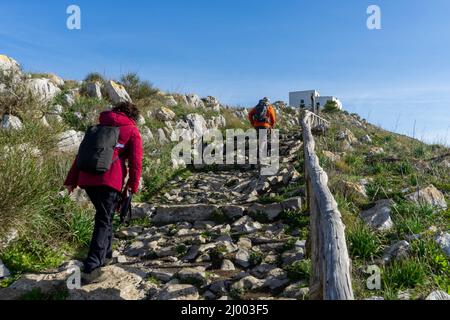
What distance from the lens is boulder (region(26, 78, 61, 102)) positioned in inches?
378

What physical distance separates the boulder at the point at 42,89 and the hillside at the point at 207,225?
3.7 inches

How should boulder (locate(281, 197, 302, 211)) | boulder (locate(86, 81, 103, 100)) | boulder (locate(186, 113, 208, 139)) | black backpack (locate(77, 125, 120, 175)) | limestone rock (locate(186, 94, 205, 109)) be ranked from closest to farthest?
black backpack (locate(77, 125, 120, 175)) → boulder (locate(281, 197, 302, 211)) → boulder (locate(86, 81, 103, 100)) → boulder (locate(186, 113, 208, 139)) → limestone rock (locate(186, 94, 205, 109))

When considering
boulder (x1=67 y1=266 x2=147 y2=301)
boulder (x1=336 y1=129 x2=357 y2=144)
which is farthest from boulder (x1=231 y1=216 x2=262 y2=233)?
boulder (x1=336 y1=129 x2=357 y2=144)

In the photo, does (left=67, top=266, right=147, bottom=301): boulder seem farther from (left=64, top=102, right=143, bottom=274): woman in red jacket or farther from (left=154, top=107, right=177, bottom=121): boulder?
(left=154, top=107, right=177, bottom=121): boulder

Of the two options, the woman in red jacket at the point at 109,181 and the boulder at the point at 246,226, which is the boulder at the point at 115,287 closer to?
the woman in red jacket at the point at 109,181

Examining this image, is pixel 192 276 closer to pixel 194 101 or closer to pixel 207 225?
pixel 207 225

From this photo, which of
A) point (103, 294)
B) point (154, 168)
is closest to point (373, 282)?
point (103, 294)

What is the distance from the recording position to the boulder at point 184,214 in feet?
22.2

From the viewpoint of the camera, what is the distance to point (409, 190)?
22.3 feet

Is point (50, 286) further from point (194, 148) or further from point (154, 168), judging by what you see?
point (194, 148)

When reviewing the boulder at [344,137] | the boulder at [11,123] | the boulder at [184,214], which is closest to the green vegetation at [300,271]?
the boulder at [184,214]

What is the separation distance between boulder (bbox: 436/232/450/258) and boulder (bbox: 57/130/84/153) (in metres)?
7.06

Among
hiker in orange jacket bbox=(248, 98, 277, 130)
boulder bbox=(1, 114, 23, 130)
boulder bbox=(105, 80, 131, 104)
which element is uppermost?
boulder bbox=(105, 80, 131, 104)
